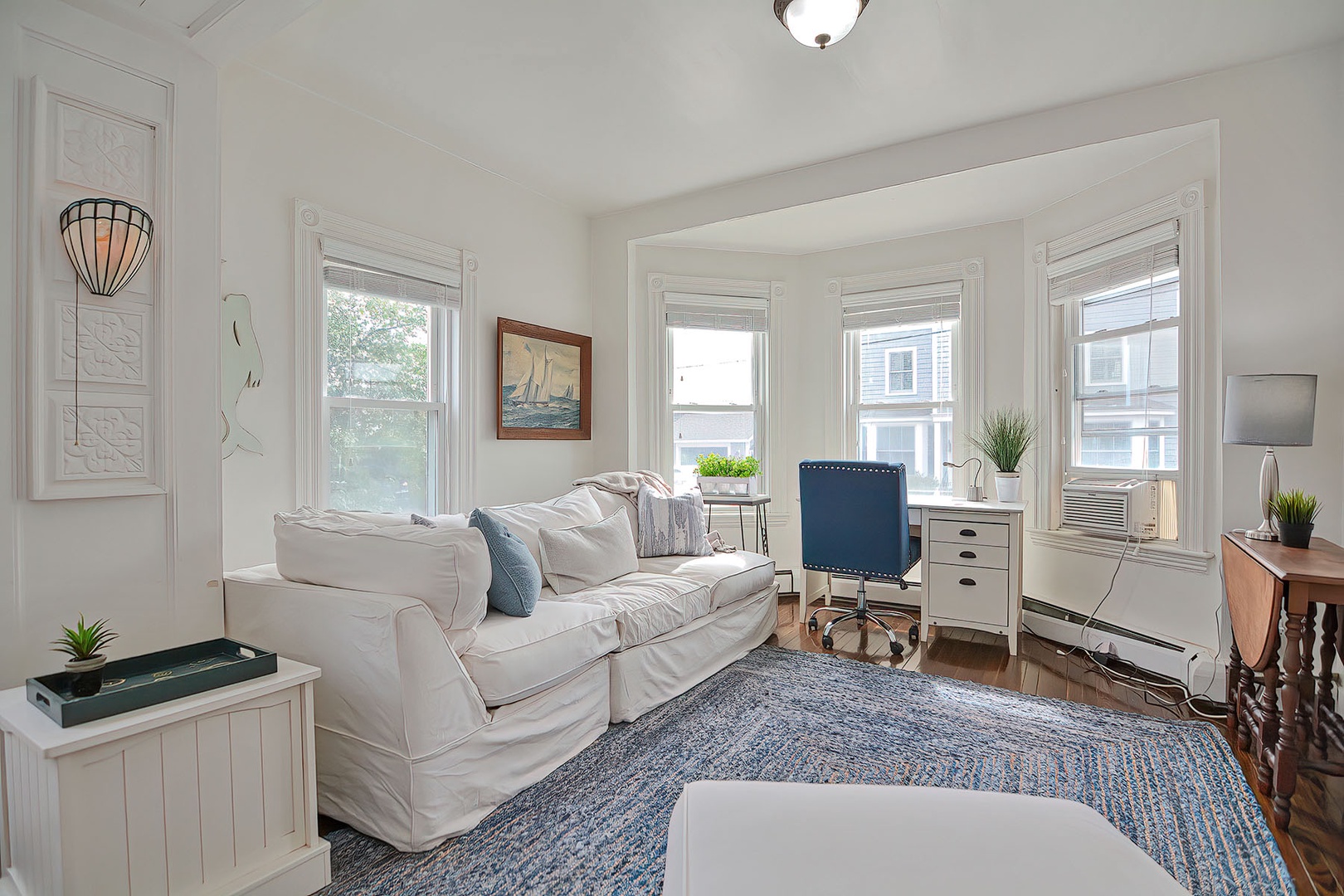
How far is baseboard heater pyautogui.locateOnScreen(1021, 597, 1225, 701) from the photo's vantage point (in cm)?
286

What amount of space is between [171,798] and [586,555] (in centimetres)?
172

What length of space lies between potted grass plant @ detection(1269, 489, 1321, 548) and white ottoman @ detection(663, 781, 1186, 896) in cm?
213

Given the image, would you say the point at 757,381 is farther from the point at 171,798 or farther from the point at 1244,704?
the point at 171,798

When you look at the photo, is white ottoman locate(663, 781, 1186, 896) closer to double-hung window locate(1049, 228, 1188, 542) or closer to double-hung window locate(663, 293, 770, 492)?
double-hung window locate(1049, 228, 1188, 542)

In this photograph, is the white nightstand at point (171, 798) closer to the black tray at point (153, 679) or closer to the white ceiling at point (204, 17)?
the black tray at point (153, 679)

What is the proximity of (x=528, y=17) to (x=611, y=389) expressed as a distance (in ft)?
7.75

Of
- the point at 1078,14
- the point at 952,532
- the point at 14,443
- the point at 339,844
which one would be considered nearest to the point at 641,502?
the point at 952,532

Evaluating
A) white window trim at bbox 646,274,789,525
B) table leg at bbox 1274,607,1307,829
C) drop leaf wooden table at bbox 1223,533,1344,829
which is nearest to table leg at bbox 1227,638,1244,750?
drop leaf wooden table at bbox 1223,533,1344,829

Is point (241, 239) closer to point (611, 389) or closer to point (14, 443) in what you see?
point (14, 443)

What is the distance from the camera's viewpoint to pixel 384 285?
3.19 metres

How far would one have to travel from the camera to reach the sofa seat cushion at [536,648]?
2088 millimetres

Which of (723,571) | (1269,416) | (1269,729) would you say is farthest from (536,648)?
(1269,416)

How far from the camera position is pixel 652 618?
282cm

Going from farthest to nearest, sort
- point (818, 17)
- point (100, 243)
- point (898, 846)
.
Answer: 1. point (818, 17)
2. point (100, 243)
3. point (898, 846)
